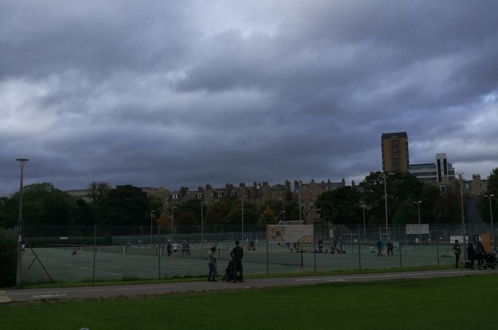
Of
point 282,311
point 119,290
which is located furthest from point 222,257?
point 282,311

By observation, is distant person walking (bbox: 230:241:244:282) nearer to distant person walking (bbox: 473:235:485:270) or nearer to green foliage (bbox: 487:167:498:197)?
distant person walking (bbox: 473:235:485:270)

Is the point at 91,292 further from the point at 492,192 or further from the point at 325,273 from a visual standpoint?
the point at 492,192

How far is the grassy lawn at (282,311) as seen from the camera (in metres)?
12.4

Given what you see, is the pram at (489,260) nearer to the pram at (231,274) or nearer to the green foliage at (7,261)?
the pram at (231,274)

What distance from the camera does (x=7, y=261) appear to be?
2539 cm

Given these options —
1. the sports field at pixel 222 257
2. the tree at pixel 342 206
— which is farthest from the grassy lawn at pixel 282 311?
the tree at pixel 342 206

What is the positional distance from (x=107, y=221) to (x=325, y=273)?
11263 centimetres

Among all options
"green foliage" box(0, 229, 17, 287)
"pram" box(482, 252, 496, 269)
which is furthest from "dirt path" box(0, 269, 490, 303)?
"pram" box(482, 252, 496, 269)

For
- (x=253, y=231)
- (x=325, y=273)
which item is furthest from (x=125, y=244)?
(x=325, y=273)

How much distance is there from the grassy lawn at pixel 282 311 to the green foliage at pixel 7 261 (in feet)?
28.9

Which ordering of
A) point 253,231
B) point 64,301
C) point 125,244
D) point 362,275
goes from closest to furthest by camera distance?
point 64,301 → point 362,275 → point 125,244 → point 253,231

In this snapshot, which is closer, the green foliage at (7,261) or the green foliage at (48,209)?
the green foliage at (7,261)

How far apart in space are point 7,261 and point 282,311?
51.7 feet

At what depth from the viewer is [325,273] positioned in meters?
30.3
